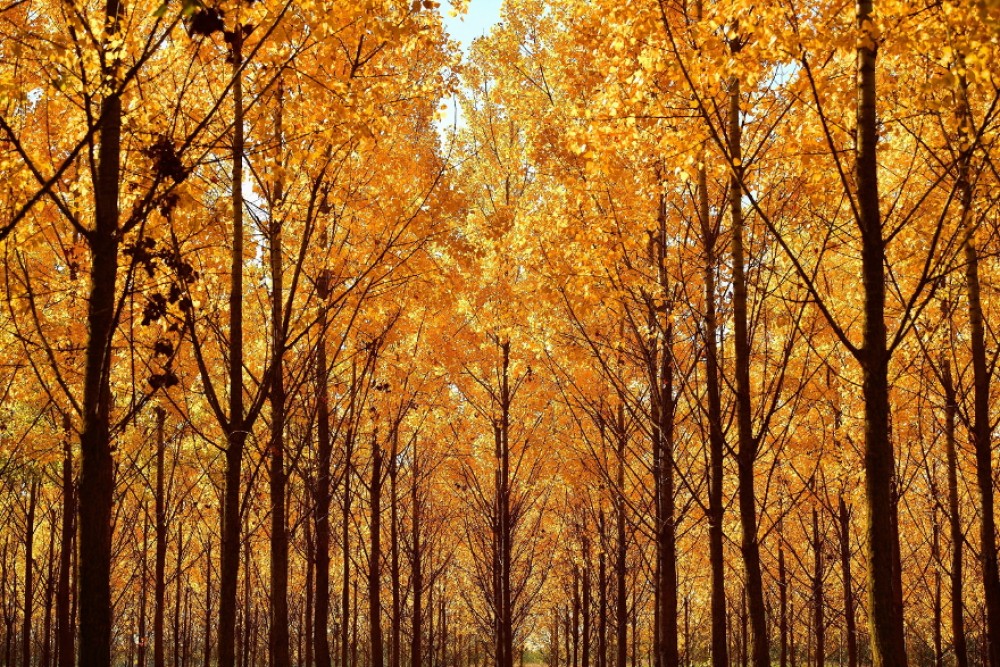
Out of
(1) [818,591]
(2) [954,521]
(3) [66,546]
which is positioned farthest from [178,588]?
(2) [954,521]

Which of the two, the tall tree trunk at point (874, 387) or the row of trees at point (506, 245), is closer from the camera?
the tall tree trunk at point (874, 387)

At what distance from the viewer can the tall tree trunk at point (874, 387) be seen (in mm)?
3381

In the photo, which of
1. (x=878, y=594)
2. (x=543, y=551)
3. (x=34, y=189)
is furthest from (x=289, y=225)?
(x=543, y=551)

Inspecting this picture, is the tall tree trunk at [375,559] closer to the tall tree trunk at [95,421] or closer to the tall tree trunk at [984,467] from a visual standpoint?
the tall tree trunk at [984,467]

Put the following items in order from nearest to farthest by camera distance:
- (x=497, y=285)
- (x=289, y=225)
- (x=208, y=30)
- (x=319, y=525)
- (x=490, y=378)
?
(x=208, y=30), (x=289, y=225), (x=319, y=525), (x=497, y=285), (x=490, y=378)

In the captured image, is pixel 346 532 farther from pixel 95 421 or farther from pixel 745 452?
pixel 95 421

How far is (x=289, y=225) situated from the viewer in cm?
690

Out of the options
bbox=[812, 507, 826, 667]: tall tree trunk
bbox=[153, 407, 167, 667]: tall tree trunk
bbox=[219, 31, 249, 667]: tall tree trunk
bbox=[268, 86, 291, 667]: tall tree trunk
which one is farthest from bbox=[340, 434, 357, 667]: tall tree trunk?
bbox=[812, 507, 826, 667]: tall tree trunk

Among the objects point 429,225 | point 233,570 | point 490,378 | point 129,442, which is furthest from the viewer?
point 129,442

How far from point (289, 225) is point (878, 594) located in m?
5.30

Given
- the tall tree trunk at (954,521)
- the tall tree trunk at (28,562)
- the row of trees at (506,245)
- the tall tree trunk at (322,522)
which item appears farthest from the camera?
the tall tree trunk at (28,562)

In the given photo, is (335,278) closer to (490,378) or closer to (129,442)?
(490,378)

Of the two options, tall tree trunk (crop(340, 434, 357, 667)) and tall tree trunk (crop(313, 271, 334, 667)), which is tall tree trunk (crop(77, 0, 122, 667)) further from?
tall tree trunk (crop(313, 271, 334, 667))

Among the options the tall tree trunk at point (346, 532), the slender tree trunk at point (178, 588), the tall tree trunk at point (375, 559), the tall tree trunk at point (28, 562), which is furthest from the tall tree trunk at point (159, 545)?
the tall tree trunk at point (375, 559)
